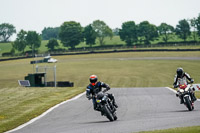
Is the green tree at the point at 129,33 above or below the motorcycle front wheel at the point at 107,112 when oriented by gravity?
above

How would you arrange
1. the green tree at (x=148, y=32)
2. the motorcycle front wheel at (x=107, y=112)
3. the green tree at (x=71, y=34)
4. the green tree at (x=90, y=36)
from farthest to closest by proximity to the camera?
the green tree at (x=148, y=32) → the green tree at (x=90, y=36) → the green tree at (x=71, y=34) → the motorcycle front wheel at (x=107, y=112)

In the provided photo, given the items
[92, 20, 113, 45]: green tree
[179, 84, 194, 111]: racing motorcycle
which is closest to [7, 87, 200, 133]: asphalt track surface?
[179, 84, 194, 111]: racing motorcycle

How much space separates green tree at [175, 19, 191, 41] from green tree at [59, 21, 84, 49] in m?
40.4

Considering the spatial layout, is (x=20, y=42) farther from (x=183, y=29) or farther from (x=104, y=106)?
(x=104, y=106)

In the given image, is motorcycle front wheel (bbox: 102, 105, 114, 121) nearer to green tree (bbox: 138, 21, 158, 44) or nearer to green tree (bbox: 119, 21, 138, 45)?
green tree (bbox: 119, 21, 138, 45)

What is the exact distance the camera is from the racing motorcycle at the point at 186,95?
1507 centimetres

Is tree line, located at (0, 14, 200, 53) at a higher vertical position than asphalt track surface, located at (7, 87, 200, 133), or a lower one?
higher

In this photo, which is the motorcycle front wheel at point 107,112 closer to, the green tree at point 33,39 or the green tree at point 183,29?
the green tree at point 33,39

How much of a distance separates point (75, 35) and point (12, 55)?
4613 centimetres

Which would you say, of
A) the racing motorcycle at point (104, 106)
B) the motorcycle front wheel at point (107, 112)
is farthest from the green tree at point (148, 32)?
the motorcycle front wheel at point (107, 112)

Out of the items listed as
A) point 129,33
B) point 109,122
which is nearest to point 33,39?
point 129,33

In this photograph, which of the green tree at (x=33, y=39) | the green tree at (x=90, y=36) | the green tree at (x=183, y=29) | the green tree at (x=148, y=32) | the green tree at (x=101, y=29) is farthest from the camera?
the green tree at (x=101, y=29)

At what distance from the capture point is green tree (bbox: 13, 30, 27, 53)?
15262cm

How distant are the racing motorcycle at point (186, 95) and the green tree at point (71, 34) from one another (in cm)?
14519
